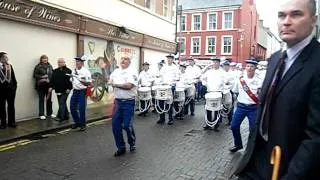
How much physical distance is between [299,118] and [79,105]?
8474 mm

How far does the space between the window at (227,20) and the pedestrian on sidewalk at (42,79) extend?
130 ft

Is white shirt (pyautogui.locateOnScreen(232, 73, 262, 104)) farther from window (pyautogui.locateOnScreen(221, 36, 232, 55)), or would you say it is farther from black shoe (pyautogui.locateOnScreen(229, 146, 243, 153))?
window (pyautogui.locateOnScreen(221, 36, 232, 55))

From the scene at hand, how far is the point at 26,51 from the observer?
11.2 m

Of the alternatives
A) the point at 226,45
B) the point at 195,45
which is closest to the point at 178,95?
the point at 226,45

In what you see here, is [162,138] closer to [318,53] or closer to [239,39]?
[318,53]

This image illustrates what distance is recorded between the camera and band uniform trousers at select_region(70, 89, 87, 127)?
10000 millimetres

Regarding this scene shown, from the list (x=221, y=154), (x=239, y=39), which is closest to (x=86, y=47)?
(x=221, y=154)

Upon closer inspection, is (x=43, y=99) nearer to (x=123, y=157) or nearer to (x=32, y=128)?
(x=32, y=128)

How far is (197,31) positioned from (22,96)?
1618 inches

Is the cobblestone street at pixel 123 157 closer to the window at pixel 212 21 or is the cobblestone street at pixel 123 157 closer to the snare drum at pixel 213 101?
the snare drum at pixel 213 101

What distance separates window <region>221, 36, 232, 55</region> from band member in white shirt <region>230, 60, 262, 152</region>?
41041 millimetres

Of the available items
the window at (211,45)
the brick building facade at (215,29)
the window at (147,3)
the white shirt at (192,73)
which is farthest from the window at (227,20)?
the white shirt at (192,73)

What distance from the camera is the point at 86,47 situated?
47.6ft

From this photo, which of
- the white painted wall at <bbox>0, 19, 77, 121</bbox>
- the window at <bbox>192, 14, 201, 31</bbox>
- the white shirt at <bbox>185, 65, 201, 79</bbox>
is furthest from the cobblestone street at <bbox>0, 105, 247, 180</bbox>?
the window at <bbox>192, 14, 201, 31</bbox>
